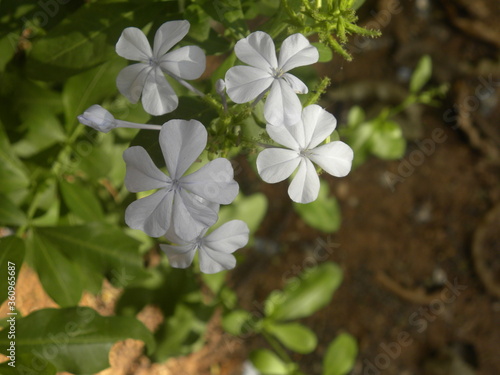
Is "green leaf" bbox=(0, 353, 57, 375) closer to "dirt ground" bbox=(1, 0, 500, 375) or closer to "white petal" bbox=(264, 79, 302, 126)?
"white petal" bbox=(264, 79, 302, 126)

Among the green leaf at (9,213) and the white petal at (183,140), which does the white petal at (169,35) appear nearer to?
the white petal at (183,140)

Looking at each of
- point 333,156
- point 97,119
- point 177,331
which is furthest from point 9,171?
point 177,331

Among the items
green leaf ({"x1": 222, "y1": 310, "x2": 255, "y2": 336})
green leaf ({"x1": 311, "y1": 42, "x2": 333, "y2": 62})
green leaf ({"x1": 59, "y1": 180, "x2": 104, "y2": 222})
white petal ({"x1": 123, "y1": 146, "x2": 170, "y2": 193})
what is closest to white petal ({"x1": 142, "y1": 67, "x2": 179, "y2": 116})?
white petal ({"x1": 123, "y1": 146, "x2": 170, "y2": 193})

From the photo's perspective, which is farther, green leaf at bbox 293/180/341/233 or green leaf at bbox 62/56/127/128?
green leaf at bbox 293/180/341/233

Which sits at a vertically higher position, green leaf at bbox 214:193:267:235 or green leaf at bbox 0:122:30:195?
green leaf at bbox 0:122:30:195

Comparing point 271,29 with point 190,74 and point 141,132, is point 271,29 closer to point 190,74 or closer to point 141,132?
point 190,74

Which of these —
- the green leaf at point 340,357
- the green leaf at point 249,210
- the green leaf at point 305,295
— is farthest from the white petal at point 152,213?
the green leaf at point 340,357

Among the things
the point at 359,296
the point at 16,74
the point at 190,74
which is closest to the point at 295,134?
the point at 190,74
